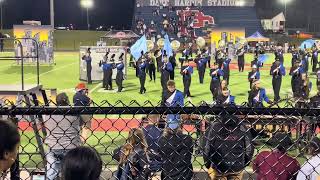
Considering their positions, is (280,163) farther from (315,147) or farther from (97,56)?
(97,56)

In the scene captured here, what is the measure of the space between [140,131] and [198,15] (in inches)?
2166

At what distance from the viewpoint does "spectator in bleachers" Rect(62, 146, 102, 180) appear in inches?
106

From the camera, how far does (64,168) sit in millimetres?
2717

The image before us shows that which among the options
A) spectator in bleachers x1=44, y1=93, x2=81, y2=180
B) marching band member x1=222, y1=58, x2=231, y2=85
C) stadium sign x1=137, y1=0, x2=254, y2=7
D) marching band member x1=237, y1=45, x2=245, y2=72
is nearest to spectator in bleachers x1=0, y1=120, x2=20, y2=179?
spectator in bleachers x1=44, y1=93, x2=81, y2=180

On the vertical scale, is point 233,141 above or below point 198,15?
below

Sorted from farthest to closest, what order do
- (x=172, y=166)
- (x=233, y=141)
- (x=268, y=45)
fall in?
(x=268, y=45) < (x=172, y=166) < (x=233, y=141)

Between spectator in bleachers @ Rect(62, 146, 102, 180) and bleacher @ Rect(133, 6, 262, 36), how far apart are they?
55805 millimetres

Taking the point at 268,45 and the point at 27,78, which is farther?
the point at 268,45

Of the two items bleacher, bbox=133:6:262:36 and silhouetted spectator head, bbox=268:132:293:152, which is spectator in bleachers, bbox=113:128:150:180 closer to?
silhouetted spectator head, bbox=268:132:293:152

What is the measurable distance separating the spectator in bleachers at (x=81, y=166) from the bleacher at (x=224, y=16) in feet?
183

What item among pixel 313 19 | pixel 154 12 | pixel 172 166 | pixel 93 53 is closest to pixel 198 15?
pixel 154 12

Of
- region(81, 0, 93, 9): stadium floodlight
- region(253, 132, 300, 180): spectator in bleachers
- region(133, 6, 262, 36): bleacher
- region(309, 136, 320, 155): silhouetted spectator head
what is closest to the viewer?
region(309, 136, 320, 155): silhouetted spectator head

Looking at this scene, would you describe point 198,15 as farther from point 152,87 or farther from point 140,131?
point 140,131

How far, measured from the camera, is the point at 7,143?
2.75 meters
